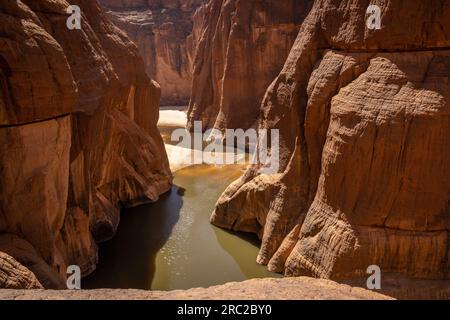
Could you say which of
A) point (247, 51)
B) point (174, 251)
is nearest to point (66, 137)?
point (174, 251)

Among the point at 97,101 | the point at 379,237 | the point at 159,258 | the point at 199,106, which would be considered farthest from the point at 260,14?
the point at 379,237

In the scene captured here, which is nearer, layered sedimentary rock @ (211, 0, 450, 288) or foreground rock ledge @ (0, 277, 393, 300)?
foreground rock ledge @ (0, 277, 393, 300)

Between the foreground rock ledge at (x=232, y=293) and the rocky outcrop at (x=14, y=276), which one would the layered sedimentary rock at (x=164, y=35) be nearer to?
the rocky outcrop at (x=14, y=276)

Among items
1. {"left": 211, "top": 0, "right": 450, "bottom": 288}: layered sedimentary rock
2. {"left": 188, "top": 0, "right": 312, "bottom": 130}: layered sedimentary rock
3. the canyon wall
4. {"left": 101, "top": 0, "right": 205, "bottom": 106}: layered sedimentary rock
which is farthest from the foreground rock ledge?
{"left": 101, "top": 0, "right": 205, "bottom": 106}: layered sedimentary rock

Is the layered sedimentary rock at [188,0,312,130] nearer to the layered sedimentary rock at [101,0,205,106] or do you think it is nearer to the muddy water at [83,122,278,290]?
the muddy water at [83,122,278,290]

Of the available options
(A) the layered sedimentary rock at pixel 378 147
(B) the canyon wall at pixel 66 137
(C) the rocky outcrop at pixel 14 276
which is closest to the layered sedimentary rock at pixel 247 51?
(B) the canyon wall at pixel 66 137

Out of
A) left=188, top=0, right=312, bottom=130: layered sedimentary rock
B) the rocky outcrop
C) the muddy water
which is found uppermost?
left=188, top=0, right=312, bottom=130: layered sedimentary rock
